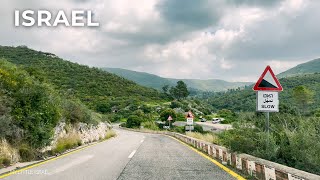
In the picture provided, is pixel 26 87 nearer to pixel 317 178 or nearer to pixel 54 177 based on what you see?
pixel 54 177

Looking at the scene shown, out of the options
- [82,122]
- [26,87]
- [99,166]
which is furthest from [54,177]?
[82,122]

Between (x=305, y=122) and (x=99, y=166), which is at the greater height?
(x=305, y=122)

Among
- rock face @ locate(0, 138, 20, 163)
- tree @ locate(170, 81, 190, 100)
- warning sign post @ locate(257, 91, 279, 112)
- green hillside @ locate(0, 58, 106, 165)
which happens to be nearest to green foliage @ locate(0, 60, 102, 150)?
green hillside @ locate(0, 58, 106, 165)

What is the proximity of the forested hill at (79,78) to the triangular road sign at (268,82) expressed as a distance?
84.0 meters

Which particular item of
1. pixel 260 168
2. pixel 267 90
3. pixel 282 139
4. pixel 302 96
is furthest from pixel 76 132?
pixel 302 96

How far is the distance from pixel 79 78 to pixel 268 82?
103 m

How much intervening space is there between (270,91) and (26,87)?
1011cm

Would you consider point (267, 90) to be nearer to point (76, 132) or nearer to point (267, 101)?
point (267, 101)

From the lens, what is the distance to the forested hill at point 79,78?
9856cm

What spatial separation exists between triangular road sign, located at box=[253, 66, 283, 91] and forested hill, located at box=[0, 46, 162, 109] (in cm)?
8396

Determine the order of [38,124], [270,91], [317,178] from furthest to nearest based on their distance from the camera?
[38,124]
[270,91]
[317,178]

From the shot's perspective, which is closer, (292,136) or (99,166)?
(292,136)

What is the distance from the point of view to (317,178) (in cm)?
604

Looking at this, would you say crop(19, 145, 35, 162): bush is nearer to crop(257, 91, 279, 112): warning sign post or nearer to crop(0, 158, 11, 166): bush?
crop(0, 158, 11, 166): bush
